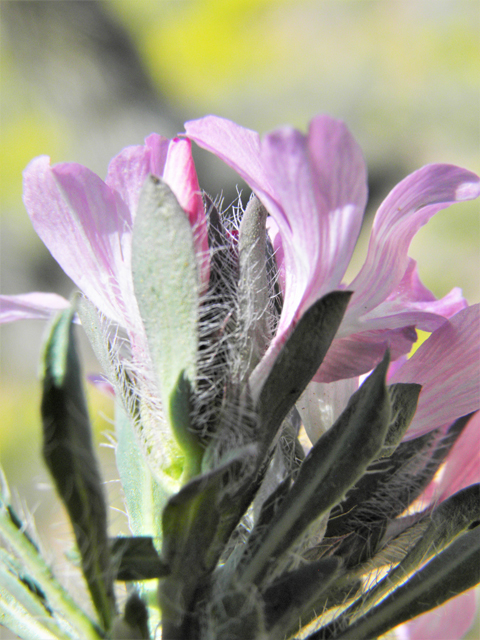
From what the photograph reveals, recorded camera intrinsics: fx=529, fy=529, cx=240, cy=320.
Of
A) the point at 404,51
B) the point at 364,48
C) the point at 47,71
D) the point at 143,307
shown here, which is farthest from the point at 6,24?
the point at 143,307

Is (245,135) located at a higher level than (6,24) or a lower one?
lower

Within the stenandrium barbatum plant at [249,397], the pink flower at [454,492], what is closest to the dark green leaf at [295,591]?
the stenandrium barbatum plant at [249,397]

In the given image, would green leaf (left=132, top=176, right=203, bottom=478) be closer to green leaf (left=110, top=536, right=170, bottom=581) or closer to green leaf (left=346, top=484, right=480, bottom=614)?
green leaf (left=110, top=536, right=170, bottom=581)

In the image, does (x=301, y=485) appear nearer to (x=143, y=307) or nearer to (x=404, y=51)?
(x=143, y=307)

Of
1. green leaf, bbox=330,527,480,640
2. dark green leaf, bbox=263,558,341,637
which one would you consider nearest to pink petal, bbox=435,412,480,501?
green leaf, bbox=330,527,480,640

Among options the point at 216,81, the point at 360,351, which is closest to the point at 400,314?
the point at 360,351

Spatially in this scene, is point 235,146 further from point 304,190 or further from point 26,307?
point 26,307

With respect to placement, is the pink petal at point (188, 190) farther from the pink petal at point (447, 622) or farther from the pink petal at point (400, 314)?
the pink petal at point (447, 622)
